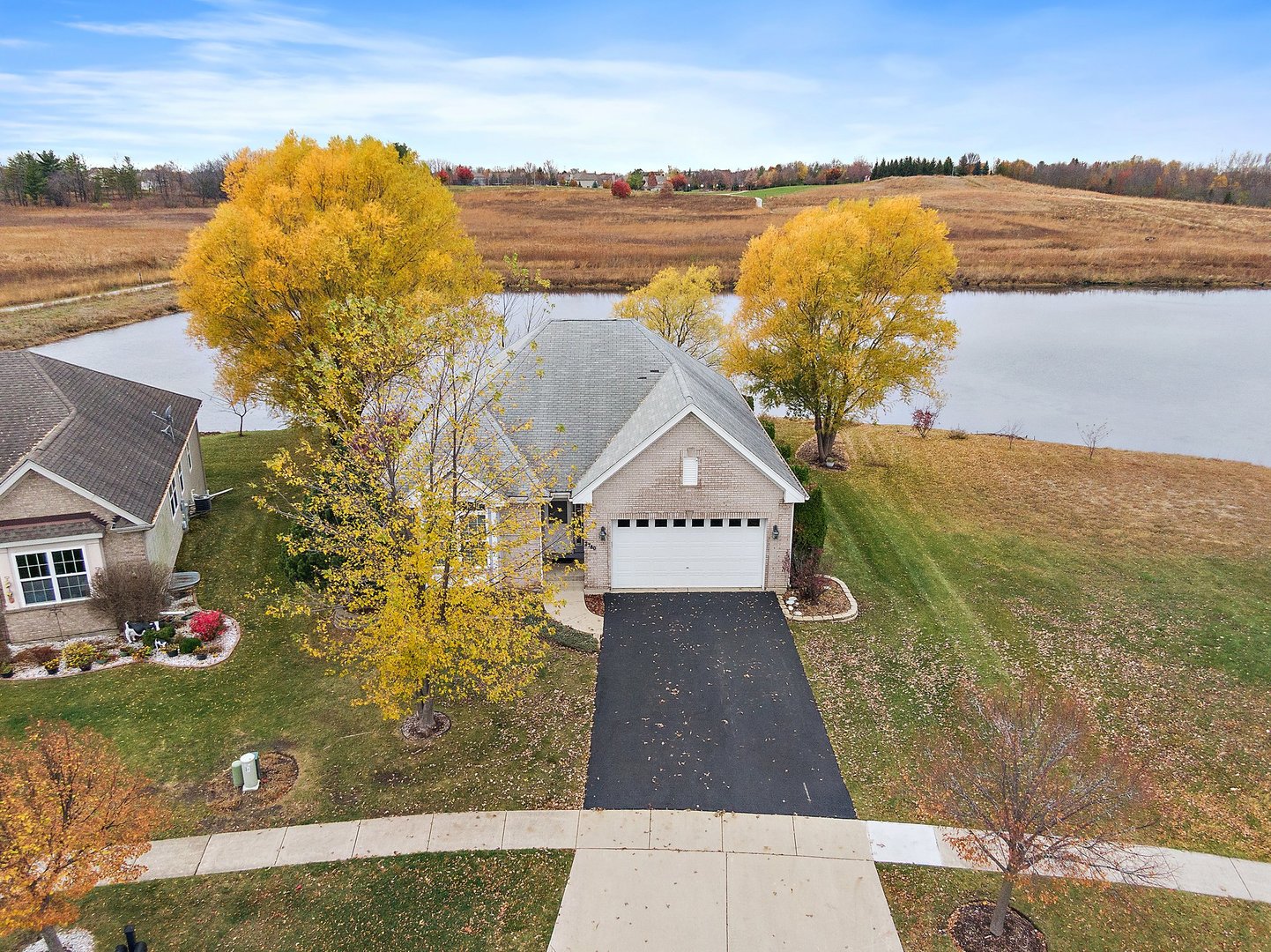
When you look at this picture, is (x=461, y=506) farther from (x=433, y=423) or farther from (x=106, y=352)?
(x=106, y=352)

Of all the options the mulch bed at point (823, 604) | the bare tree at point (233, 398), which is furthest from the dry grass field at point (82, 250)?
the mulch bed at point (823, 604)

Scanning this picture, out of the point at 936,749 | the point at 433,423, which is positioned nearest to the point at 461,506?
the point at 433,423

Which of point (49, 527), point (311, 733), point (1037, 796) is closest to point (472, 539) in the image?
point (311, 733)

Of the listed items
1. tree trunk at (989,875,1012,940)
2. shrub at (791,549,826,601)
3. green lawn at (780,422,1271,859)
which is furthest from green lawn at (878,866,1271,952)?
shrub at (791,549,826,601)

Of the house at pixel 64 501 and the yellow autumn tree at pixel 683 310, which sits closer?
the house at pixel 64 501

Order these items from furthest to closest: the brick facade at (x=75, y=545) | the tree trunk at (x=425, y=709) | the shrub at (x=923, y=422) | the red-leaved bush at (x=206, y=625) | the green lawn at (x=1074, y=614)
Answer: the shrub at (x=923, y=422)
the red-leaved bush at (x=206, y=625)
the brick facade at (x=75, y=545)
the tree trunk at (x=425, y=709)
the green lawn at (x=1074, y=614)

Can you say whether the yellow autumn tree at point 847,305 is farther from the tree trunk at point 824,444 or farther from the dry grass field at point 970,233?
the dry grass field at point 970,233

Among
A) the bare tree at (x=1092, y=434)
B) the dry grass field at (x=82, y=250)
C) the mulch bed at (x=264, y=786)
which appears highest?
the dry grass field at (x=82, y=250)
